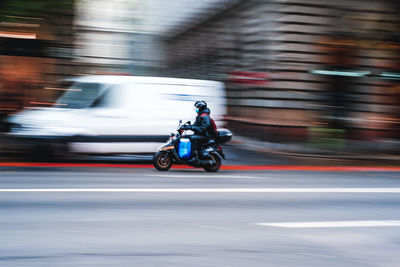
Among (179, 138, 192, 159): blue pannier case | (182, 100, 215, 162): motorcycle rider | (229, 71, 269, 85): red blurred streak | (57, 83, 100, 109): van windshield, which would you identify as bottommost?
(179, 138, 192, 159): blue pannier case

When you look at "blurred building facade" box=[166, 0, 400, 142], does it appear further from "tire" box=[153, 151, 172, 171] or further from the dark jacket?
"tire" box=[153, 151, 172, 171]

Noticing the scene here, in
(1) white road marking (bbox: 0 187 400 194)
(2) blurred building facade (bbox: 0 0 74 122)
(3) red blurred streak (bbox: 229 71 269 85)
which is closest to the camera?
(1) white road marking (bbox: 0 187 400 194)

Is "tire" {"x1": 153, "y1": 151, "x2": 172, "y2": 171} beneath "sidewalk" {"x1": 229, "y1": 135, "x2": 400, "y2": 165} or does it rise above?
above

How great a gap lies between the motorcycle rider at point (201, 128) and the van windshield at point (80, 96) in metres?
2.51

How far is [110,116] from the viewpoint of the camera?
11609mm

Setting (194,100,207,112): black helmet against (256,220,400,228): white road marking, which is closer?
(256,220,400,228): white road marking

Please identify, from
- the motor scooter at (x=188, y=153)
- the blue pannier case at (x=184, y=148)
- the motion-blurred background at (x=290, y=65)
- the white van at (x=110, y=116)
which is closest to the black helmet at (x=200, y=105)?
the motor scooter at (x=188, y=153)

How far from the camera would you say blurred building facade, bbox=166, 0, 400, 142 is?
1806cm

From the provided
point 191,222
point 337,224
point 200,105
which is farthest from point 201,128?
point 337,224

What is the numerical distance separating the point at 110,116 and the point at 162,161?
184cm

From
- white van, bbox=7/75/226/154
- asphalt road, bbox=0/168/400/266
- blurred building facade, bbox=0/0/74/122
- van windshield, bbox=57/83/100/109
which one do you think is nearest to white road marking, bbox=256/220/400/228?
asphalt road, bbox=0/168/400/266

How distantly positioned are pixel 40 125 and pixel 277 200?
578 cm

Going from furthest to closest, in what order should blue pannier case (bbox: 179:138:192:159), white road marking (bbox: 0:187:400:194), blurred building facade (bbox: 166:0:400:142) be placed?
blurred building facade (bbox: 166:0:400:142), blue pannier case (bbox: 179:138:192:159), white road marking (bbox: 0:187:400:194)

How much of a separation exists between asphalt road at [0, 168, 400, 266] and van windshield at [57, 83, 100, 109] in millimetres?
2505
